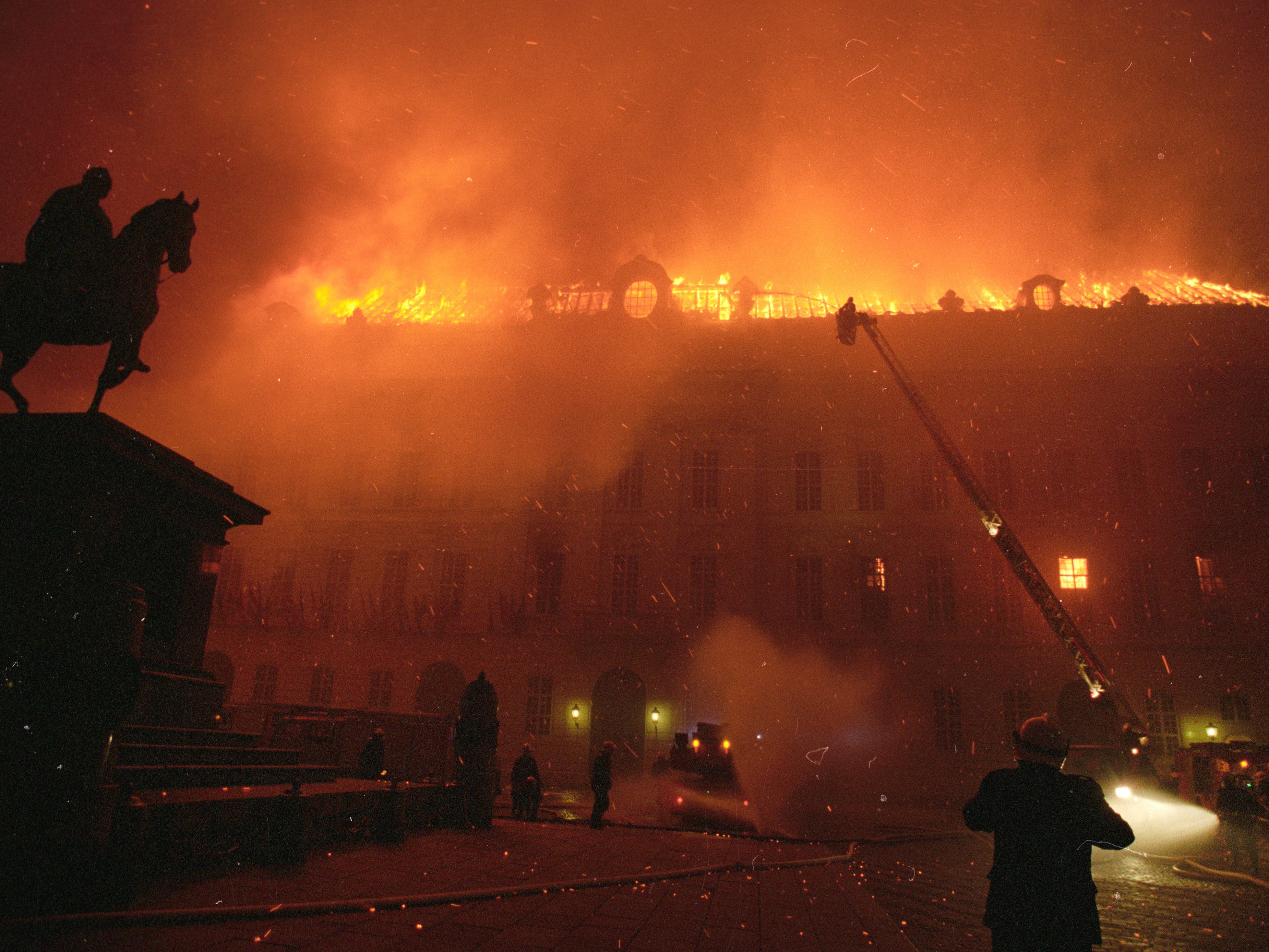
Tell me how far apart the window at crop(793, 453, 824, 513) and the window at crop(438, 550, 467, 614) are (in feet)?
42.0

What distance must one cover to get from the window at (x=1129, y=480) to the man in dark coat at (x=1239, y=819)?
52.7 ft

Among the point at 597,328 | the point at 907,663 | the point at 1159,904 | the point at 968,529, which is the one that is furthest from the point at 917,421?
the point at 1159,904

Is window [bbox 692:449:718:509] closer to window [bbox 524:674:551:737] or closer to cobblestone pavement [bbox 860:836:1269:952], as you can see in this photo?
window [bbox 524:674:551:737]

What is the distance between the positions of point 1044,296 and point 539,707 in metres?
24.5

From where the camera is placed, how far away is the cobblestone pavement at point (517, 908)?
4.60 m

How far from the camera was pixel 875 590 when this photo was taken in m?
27.0

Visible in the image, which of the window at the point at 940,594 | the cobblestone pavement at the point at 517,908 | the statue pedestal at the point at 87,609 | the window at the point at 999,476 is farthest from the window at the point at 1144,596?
the statue pedestal at the point at 87,609

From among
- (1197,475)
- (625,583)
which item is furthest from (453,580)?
(1197,475)

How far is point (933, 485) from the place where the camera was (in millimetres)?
27641

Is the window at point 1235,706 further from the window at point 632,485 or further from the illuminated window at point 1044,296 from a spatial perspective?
the window at point 632,485

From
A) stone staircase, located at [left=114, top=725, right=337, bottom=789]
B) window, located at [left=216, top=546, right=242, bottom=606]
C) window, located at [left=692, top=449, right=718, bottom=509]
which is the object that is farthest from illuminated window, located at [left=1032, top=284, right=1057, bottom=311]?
window, located at [left=216, top=546, right=242, bottom=606]

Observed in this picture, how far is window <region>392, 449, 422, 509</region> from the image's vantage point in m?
30.0

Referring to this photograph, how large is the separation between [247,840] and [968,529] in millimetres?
25150

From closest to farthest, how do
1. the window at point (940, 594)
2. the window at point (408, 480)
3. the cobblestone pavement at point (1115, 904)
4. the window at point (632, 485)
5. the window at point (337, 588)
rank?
the cobblestone pavement at point (1115, 904) < the window at point (940, 594) < the window at point (632, 485) < the window at point (337, 588) < the window at point (408, 480)
